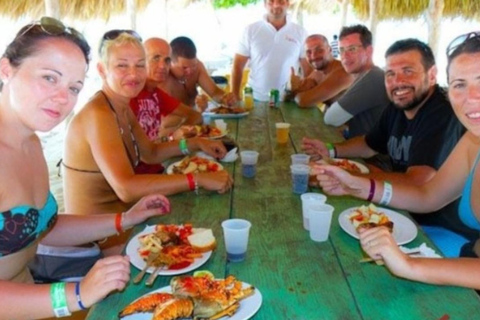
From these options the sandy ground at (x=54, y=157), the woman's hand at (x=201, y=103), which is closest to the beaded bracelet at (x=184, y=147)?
the woman's hand at (x=201, y=103)

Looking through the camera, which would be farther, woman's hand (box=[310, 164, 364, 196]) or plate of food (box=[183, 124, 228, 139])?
plate of food (box=[183, 124, 228, 139])

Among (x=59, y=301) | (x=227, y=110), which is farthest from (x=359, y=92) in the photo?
(x=59, y=301)

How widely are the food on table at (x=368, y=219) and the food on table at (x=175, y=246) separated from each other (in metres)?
0.55

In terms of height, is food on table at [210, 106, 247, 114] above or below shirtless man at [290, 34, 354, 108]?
below

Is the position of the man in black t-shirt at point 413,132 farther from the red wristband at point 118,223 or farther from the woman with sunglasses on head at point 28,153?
the woman with sunglasses on head at point 28,153

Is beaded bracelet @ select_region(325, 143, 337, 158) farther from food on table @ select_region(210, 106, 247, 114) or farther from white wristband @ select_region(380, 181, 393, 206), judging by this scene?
food on table @ select_region(210, 106, 247, 114)

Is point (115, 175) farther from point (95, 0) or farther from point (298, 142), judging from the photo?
point (95, 0)

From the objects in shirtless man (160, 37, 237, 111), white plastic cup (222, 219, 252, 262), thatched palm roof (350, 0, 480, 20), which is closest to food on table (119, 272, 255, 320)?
white plastic cup (222, 219, 252, 262)

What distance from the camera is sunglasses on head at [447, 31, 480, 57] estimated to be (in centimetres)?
160

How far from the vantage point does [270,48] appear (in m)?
5.45

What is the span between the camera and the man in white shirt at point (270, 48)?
5430 millimetres

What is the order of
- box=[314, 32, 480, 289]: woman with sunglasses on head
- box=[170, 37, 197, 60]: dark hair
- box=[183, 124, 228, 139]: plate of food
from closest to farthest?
box=[314, 32, 480, 289]: woman with sunglasses on head → box=[183, 124, 228, 139]: plate of food → box=[170, 37, 197, 60]: dark hair

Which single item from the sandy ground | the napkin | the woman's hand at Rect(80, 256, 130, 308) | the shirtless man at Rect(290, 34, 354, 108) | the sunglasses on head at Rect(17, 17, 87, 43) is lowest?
the sandy ground

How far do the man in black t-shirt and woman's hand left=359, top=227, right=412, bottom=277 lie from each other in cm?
95
